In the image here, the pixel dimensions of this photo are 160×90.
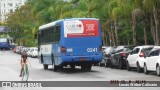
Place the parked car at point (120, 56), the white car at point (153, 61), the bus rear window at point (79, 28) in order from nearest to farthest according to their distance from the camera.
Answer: the white car at point (153, 61) < the bus rear window at point (79, 28) < the parked car at point (120, 56)

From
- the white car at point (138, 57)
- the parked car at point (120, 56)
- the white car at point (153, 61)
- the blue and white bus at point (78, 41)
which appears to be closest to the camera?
the white car at point (153, 61)

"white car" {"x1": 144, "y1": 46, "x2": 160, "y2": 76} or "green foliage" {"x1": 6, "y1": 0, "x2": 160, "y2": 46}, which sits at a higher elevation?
"green foliage" {"x1": 6, "y1": 0, "x2": 160, "y2": 46}

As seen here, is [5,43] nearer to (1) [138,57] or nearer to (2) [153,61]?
(1) [138,57]

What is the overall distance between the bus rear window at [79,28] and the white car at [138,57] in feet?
8.94

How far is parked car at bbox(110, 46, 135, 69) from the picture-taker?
3419 centimetres

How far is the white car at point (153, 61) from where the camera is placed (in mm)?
26431

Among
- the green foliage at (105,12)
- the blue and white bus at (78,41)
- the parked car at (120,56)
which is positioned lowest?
the parked car at (120,56)

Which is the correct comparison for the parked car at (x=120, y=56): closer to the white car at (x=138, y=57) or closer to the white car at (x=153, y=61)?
the white car at (x=138, y=57)

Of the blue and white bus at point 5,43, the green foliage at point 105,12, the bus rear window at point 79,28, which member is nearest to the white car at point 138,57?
the bus rear window at point 79,28

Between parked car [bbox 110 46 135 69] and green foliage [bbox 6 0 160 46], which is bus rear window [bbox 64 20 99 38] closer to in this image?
parked car [bbox 110 46 135 69]

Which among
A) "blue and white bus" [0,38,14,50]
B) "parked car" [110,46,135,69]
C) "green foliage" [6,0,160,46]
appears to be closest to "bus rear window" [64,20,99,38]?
"parked car" [110,46,135,69]

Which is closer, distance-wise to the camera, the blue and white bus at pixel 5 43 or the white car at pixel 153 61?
the white car at pixel 153 61

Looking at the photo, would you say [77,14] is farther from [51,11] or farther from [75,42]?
[75,42]

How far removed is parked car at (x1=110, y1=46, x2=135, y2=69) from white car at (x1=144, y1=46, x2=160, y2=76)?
18.5ft
